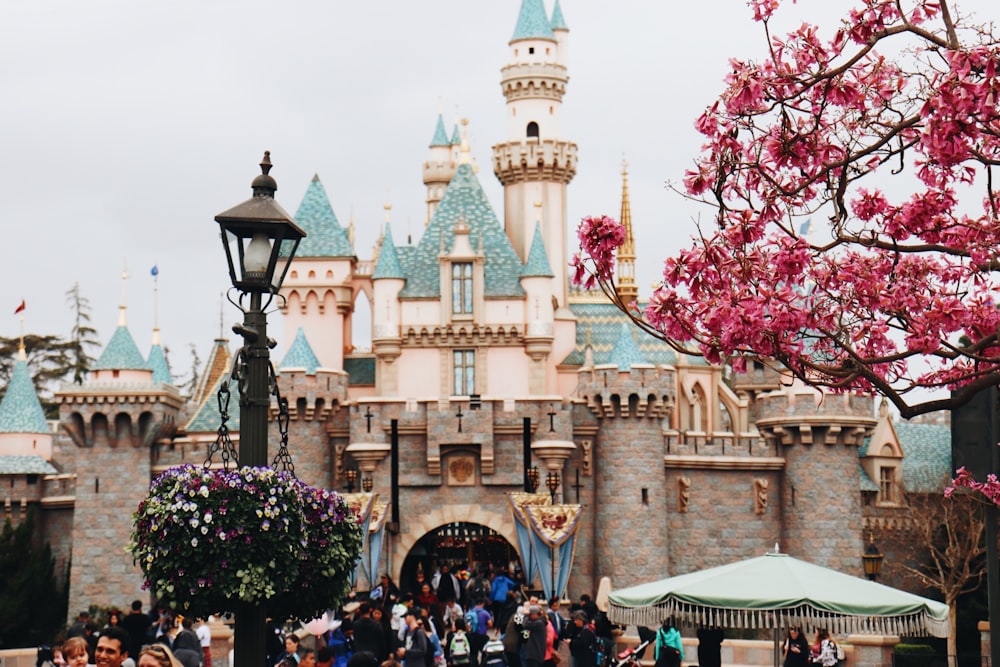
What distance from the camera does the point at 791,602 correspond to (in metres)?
15.9

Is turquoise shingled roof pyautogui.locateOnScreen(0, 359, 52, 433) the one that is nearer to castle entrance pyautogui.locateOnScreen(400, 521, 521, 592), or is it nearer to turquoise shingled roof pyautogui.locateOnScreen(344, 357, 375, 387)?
turquoise shingled roof pyautogui.locateOnScreen(344, 357, 375, 387)

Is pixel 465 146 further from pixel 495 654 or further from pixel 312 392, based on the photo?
pixel 495 654

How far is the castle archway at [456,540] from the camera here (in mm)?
36000

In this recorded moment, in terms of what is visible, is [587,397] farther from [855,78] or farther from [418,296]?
[855,78]

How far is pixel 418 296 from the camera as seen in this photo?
38.7 m

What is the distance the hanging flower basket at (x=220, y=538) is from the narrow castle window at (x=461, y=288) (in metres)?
28.6

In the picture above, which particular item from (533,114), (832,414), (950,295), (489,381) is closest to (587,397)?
(489,381)

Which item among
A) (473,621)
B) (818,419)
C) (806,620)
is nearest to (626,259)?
(818,419)

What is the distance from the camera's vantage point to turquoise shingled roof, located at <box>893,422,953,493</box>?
42.8 metres

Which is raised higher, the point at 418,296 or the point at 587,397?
the point at 418,296

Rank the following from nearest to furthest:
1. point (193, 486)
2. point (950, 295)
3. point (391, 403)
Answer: point (193, 486) < point (950, 295) < point (391, 403)

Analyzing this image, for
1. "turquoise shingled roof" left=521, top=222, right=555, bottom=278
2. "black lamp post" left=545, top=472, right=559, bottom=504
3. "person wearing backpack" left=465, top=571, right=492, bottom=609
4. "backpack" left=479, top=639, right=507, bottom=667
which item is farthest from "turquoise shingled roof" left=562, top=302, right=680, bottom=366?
"backpack" left=479, top=639, right=507, bottom=667

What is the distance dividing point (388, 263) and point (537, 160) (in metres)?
5.29

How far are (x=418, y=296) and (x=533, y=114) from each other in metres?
6.55
